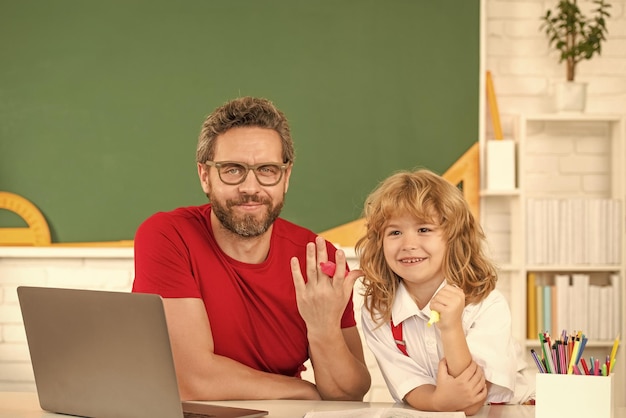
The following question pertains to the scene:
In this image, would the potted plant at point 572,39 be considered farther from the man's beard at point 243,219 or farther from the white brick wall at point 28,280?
the white brick wall at point 28,280

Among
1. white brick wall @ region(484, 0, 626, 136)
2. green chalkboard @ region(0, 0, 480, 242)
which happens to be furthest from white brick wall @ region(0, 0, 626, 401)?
green chalkboard @ region(0, 0, 480, 242)

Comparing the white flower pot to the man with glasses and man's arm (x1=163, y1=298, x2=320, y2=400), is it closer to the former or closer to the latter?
the man with glasses

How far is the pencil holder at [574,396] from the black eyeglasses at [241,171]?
0.91m

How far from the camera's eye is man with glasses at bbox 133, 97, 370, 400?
1.86 m

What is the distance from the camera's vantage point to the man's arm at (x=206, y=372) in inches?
71.2

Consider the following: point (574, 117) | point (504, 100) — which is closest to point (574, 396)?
point (574, 117)

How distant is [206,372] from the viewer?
1.83 meters

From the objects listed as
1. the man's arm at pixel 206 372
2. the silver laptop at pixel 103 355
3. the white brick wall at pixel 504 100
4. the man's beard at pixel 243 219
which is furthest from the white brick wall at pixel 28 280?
the silver laptop at pixel 103 355

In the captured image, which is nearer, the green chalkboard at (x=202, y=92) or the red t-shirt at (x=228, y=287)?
the red t-shirt at (x=228, y=287)

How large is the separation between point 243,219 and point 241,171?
12cm

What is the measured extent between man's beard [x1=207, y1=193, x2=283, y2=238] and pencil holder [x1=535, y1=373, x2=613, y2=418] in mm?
874

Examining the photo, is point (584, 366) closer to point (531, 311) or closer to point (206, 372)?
point (206, 372)

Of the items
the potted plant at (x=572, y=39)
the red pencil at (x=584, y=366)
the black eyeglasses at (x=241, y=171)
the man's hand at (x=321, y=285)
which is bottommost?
the red pencil at (x=584, y=366)

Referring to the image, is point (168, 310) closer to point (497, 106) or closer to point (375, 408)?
point (375, 408)
